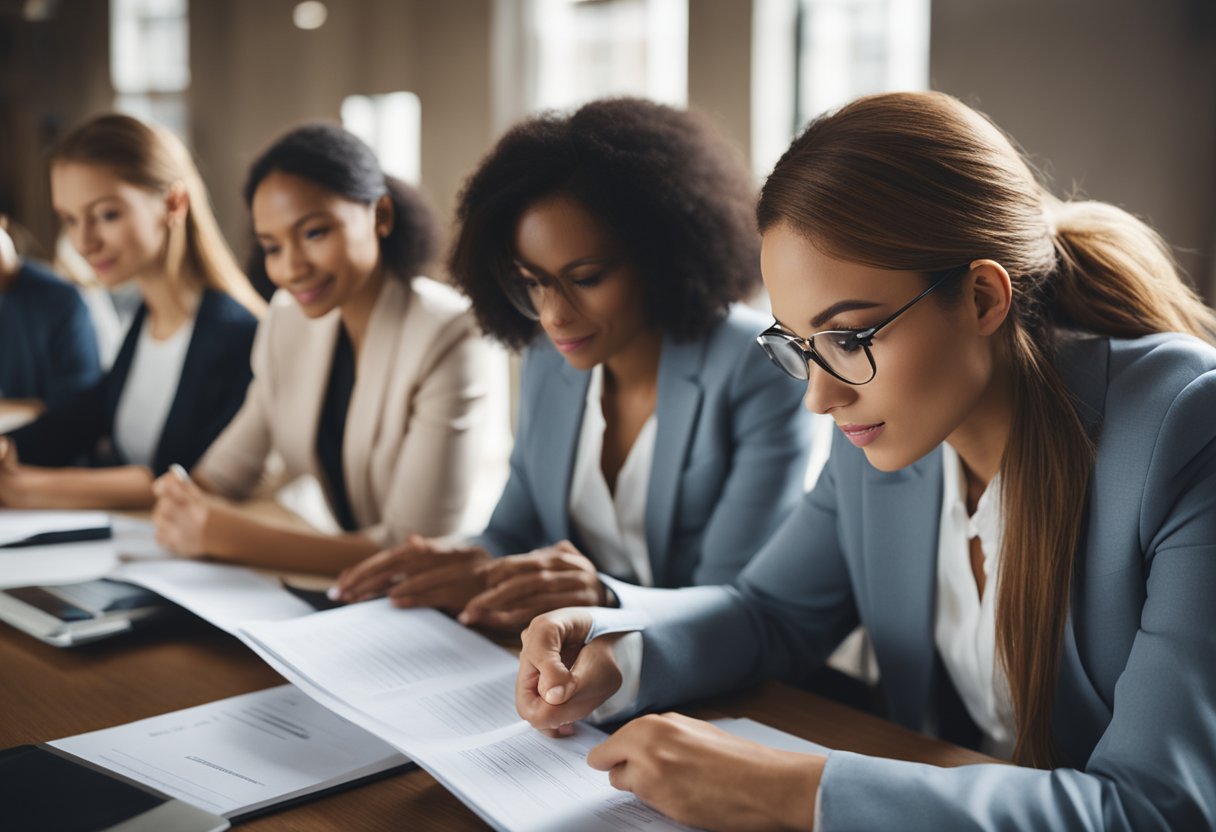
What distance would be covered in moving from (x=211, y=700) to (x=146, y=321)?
1.71 meters

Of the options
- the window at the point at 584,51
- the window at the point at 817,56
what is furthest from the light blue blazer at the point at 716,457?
the window at the point at 584,51

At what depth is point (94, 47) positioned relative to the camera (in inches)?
337

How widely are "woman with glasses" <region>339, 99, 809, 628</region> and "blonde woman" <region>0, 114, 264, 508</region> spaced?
3.01ft

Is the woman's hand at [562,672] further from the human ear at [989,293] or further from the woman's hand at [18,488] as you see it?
the woman's hand at [18,488]

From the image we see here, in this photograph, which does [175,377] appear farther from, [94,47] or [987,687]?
[94,47]

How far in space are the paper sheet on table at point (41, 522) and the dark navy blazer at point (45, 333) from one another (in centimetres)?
95

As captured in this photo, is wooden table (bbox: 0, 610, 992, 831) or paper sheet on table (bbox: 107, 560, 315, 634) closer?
wooden table (bbox: 0, 610, 992, 831)

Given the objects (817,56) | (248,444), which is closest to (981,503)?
(248,444)

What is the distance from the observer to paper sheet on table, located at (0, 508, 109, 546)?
194 cm

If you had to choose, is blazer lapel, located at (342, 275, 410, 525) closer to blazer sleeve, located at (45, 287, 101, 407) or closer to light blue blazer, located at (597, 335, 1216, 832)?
light blue blazer, located at (597, 335, 1216, 832)

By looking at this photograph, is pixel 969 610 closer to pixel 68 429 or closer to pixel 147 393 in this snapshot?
pixel 147 393

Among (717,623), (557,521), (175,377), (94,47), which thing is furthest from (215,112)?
(717,623)

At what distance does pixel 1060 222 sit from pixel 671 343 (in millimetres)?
713

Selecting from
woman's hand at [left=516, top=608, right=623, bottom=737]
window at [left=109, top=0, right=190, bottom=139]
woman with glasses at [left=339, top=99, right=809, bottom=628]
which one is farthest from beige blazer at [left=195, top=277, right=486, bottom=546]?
window at [left=109, top=0, right=190, bottom=139]
